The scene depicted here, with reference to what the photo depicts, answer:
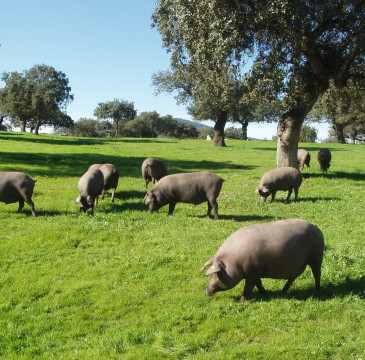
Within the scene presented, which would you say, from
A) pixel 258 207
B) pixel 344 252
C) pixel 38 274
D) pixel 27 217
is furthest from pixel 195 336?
pixel 258 207

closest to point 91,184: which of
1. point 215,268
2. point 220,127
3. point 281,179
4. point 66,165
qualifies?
point 215,268

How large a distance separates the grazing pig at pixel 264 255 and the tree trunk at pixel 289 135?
13589mm

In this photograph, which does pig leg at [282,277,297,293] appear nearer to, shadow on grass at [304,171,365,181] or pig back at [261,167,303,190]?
pig back at [261,167,303,190]

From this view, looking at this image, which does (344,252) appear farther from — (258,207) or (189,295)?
(258,207)

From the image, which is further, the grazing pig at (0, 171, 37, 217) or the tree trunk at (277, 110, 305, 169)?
the tree trunk at (277, 110, 305, 169)

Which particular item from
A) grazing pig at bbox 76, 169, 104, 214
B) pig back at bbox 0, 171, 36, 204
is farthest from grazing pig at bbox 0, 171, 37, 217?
grazing pig at bbox 76, 169, 104, 214

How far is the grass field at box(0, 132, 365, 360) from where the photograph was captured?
5.35 m

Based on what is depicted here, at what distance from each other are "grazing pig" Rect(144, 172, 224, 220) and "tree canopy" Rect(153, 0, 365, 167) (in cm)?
671

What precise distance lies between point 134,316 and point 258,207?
8.50 metres

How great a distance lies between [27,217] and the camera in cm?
1135

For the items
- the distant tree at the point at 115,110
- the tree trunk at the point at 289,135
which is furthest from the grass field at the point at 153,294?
the distant tree at the point at 115,110

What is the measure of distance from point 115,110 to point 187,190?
261ft

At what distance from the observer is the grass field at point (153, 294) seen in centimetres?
535

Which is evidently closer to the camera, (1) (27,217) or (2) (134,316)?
(2) (134,316)
